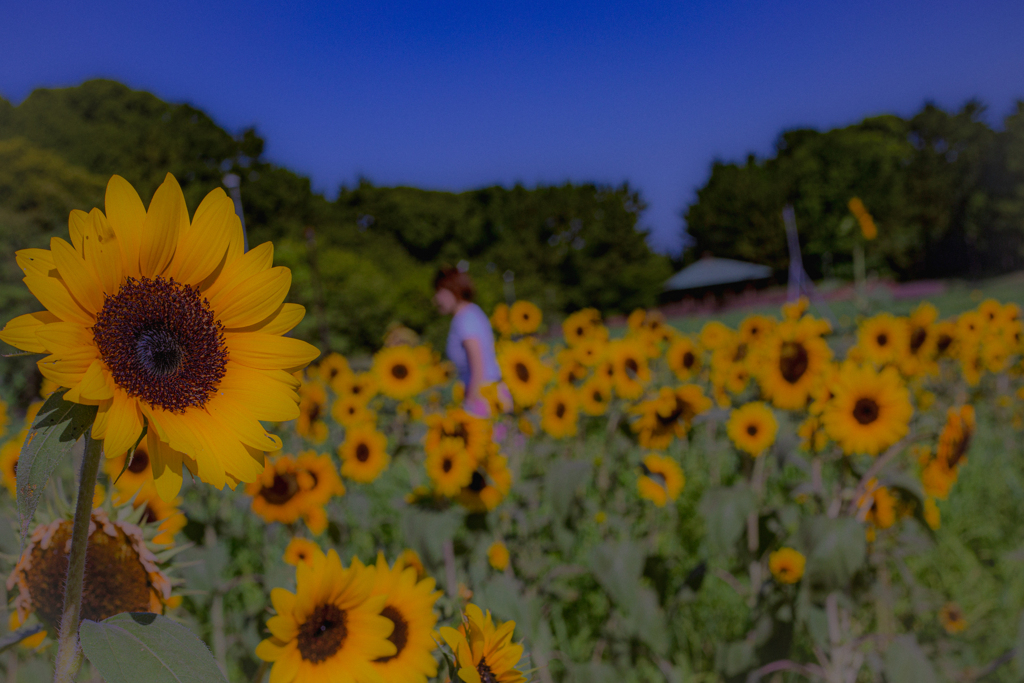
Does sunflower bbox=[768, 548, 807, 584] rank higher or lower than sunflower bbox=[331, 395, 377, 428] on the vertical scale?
lower

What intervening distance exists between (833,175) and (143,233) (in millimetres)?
36831

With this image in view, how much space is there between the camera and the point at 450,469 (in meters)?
1.70

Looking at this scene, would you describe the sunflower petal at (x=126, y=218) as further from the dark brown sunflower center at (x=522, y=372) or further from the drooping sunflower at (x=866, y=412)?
the dark brown sunflower center at (x=522, y=372)

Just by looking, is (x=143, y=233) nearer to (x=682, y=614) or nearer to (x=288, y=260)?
(x=682, y=614)

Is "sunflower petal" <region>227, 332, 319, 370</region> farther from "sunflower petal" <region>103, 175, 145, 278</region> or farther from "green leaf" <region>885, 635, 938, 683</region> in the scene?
"green leaf" <region>885, 635, 938, 683</region>

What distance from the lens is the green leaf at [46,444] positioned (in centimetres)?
42

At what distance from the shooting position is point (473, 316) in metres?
3.83

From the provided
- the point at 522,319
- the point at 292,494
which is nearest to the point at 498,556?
the point at 292,494

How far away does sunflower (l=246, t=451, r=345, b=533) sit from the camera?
1.70 meters

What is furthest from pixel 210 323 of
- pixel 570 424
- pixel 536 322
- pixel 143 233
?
pixel 536 322

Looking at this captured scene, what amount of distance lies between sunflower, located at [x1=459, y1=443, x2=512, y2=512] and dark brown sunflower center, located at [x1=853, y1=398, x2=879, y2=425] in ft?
2.96

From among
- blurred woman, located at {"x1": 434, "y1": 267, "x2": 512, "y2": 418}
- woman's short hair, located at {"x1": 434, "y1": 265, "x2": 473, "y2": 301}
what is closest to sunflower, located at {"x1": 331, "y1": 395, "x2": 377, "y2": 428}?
blurred woman, located at {"x1": 434, "y1": 267, "x2": 512, "y2": 418}

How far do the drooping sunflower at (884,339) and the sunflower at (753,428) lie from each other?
51 centimetres

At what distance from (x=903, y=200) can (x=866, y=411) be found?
3446 centimetres
